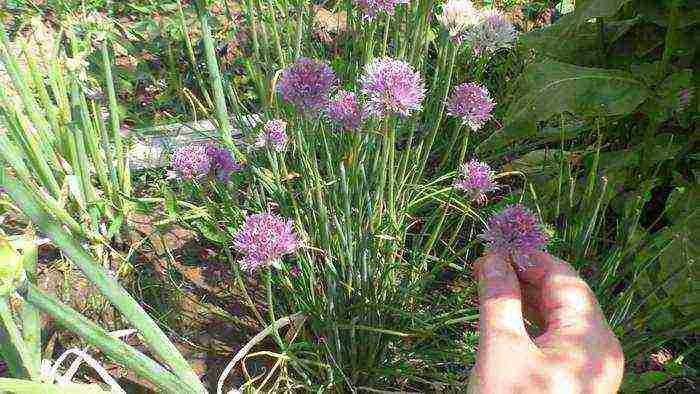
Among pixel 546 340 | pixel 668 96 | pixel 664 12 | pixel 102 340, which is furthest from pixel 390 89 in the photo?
pixel 664 12

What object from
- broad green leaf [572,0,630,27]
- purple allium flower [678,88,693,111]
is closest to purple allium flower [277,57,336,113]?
broad green leaf [572,0,630,27]

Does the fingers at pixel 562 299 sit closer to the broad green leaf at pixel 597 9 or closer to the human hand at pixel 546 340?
the human hand at pixel 546 340

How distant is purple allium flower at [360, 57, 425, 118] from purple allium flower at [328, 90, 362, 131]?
57mm

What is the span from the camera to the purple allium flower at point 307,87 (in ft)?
3.22

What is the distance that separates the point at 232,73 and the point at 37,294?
65.7 inches

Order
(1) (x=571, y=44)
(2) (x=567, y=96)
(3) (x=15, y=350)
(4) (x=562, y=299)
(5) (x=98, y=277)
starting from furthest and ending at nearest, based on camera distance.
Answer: (1) (x=571, y=44)
(2) (x=567, y=96)
(4) (x=562, y=299)
(3) (x=15, y=350)
(5) (x=98, y=277)

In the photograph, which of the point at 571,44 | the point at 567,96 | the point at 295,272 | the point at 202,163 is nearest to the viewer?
the point at 202,163

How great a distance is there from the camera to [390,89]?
97cm

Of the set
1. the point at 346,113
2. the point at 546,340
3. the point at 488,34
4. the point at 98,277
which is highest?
the point at 488,34

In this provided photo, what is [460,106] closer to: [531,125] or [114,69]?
[531,125]

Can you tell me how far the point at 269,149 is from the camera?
1.10 metres

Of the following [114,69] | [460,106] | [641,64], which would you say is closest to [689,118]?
[641,64]

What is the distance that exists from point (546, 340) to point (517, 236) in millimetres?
163

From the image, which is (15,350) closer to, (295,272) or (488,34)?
(295,272)
